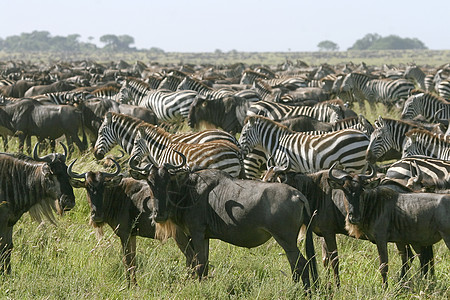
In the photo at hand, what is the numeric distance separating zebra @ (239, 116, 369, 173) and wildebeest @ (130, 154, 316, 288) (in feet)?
9.52

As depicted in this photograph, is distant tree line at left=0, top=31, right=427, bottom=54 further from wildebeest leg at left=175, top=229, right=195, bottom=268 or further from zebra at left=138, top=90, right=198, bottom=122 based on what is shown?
wildebeest leg at left=175, top=229, right=195, bottom=268

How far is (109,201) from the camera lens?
241 inches

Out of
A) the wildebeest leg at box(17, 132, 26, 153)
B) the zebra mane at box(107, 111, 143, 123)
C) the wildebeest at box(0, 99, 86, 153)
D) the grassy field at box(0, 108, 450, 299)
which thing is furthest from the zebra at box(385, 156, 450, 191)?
the wildebeest leg at box(17, 132, 26, 153)

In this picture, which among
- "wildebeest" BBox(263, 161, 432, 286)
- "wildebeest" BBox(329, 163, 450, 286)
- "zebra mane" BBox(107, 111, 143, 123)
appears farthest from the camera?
"zebra mane" BBox(107, 111, 143, 123)

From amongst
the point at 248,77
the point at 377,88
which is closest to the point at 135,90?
the point at 248,77

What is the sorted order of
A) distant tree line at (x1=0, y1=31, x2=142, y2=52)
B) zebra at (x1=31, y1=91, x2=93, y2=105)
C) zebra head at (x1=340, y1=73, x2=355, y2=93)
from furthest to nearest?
distant tree line at (x1=0, y1=31, x2=142, y2=52) < zebra head at (x1=340, y1=73, x2=355, y2=93) < zebra at (x1=31, y1=91, x2=93, y2=105)

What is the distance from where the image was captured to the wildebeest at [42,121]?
1169 centimetres

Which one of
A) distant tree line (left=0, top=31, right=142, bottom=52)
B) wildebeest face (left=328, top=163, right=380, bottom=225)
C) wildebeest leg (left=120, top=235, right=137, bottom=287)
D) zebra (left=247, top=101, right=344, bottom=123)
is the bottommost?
distant tree line (left=0, top=31, right=142, bottom=52)

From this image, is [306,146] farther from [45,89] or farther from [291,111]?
[45,89]

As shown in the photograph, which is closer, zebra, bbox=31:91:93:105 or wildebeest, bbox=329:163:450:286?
wildebeest, bbox=329:163:450:286

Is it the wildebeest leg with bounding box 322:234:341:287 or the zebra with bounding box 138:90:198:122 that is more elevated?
the wildebeest leg with bounding box 322:234:341:287

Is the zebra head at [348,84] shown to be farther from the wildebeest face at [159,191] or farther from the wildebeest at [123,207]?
the wildebeest face at [159,191]

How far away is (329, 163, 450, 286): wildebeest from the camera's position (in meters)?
5.45

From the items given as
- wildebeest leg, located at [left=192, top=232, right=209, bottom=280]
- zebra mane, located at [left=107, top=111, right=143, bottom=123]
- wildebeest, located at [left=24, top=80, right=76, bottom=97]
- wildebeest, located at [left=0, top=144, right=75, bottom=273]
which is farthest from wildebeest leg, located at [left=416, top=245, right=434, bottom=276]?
wildebeest, located at [left=24, top=80, right=76, bottom=97]
